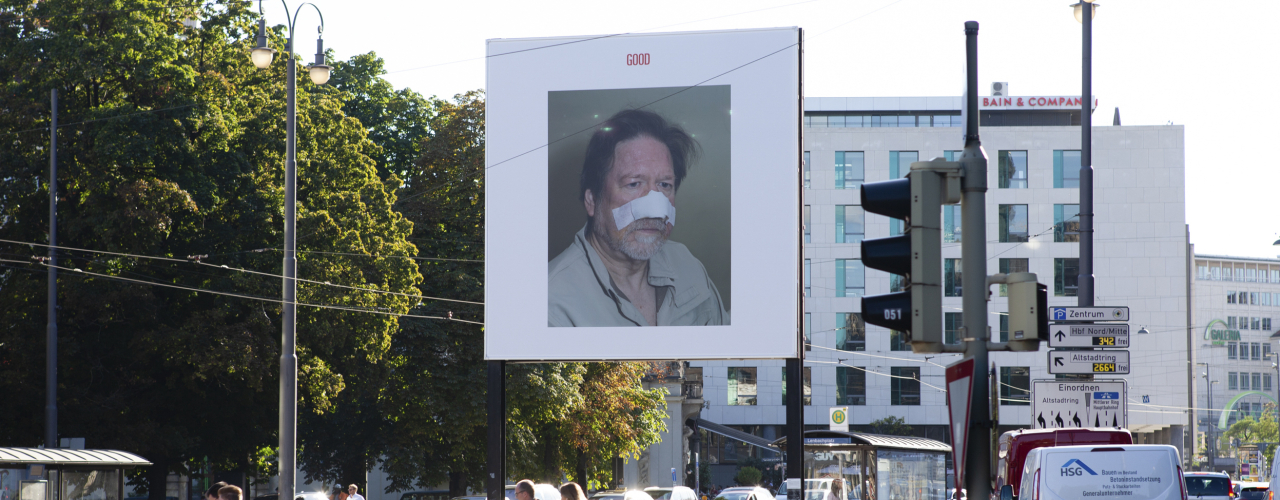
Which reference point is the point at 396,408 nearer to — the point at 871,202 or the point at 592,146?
Result: the point at 592,146

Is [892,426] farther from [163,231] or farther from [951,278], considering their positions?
[163,231]

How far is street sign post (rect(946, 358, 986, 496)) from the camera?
21.6 feet

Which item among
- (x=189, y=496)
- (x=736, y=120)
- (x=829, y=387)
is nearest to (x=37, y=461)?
(x=736, y=120)

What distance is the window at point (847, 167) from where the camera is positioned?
69.7 meters

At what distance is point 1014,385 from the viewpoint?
220 ft

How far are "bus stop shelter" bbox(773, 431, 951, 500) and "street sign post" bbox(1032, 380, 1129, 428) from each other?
37.1ft

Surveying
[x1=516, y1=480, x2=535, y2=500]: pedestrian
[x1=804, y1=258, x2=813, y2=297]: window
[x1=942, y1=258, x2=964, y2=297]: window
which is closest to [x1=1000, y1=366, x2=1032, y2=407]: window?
[x1=942, y1=258, x2=964, y2=297]: window

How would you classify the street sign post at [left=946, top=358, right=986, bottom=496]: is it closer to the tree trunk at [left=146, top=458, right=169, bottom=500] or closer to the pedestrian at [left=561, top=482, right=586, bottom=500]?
the pedestrian at [left=561, top=482, right=586, bottom=500]

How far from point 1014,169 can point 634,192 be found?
5126cm

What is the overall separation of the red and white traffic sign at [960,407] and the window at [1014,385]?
62458 mm

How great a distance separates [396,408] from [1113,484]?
26.2m

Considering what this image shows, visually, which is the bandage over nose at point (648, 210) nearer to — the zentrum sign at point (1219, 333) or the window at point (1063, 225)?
the window at point (1063, 225)

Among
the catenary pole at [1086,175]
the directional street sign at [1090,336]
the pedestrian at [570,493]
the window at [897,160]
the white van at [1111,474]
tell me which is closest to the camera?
the pedestrian at [570,493]

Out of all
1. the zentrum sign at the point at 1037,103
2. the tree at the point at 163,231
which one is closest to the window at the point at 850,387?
the zentrum sign at the point at 1037,103
